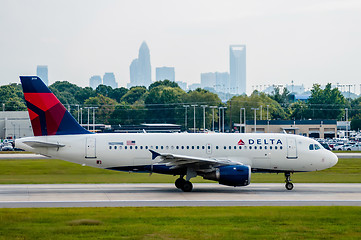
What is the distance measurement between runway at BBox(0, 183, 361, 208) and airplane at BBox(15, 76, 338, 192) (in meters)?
1.42

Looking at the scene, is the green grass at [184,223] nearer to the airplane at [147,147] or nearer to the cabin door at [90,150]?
the airplane at [147,147]

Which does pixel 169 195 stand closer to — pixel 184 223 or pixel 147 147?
pixel 147 147

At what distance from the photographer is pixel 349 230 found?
21500mm

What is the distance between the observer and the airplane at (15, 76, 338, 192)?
112ft

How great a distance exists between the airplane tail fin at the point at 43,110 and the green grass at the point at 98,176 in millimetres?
6079

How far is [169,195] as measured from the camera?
104 ft

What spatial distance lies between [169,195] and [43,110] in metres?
9.32

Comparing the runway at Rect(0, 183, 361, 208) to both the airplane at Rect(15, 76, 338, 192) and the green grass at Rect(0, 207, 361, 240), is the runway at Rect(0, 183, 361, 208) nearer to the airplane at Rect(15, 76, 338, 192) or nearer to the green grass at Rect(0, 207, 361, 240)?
the airplane at Rect(15, 76, 338, 192)

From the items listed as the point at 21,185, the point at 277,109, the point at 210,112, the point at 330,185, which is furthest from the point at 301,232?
the point at 277,109

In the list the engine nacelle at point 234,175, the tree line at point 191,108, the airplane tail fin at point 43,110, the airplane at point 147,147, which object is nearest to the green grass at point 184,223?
the engine nacelle at point 234,175

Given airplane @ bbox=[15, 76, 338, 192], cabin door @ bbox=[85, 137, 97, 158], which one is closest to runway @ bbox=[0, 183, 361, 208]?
airplane @ bbox=[15, 76, 338, 192]

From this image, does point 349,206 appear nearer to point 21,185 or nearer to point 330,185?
point 330,185

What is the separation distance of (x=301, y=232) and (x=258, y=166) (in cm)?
1409

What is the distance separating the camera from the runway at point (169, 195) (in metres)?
28.2
